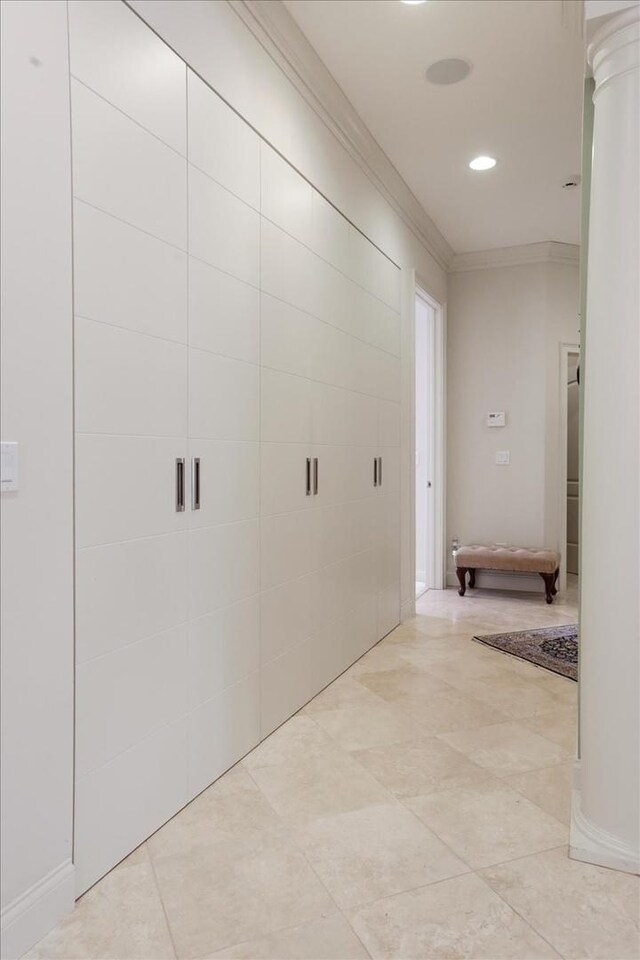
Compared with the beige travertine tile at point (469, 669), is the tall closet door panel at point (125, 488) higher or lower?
higher

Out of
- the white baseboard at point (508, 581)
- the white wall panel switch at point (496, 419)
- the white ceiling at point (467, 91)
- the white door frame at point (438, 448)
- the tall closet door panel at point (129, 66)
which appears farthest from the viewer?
the white wall panel switch at point (496, 419)

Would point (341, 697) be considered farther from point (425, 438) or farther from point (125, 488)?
point (425, 438)

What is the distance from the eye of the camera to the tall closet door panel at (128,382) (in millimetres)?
1677

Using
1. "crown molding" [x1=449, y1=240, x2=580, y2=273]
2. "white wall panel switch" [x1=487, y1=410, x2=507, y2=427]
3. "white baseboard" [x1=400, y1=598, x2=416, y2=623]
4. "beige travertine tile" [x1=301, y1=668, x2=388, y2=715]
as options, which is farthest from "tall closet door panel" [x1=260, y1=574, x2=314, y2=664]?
"crown molding" [x1=449, y1=240, x2=580, y2=273]

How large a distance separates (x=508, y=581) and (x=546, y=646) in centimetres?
167

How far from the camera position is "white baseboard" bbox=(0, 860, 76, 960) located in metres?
1.45

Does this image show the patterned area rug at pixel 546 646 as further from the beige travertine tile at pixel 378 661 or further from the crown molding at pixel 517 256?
the crown molding at pixel 517 256

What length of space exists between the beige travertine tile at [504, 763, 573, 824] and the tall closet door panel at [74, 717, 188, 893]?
1.18 metres

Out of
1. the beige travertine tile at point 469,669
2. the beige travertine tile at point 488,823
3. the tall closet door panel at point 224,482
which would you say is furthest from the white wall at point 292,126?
the beige travertine tile at point 488,823

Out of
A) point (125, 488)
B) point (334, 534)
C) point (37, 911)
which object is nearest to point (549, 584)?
point (334, 534)

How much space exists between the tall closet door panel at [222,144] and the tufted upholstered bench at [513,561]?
3.69 meters

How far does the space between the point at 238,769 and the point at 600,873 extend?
48.9 inches

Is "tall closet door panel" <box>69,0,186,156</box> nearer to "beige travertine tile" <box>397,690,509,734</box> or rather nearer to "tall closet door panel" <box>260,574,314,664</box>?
"tall closet door panel" <box>260,574,314,664</box>

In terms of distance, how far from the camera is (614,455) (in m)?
1.82
